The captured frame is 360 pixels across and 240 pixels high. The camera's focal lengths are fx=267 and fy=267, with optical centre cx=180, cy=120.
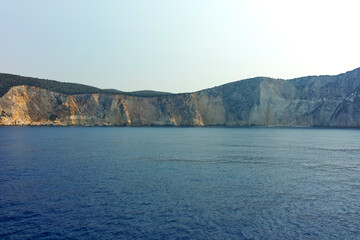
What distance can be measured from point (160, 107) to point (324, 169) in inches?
5425

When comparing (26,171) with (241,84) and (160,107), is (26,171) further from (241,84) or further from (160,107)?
(241,84)

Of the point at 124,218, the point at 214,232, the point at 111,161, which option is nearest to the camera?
the point at 214,232

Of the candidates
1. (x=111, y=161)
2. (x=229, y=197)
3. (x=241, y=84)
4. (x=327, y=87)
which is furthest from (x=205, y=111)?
(x=229, y=197)

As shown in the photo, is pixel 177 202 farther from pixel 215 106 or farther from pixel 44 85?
pixel 215 106

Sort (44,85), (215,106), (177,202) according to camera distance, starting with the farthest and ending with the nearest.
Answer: (215,106) → (44,85) → (177,202)

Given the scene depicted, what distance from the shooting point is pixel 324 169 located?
31656mm

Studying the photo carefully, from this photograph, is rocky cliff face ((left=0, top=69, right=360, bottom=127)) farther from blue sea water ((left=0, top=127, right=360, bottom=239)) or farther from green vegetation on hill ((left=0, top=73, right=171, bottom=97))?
blue sea water ((left=0, top=127, right=360, bottom=239))

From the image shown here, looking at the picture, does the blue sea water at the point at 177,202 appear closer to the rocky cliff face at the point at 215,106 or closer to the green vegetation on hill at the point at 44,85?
the rocky cliff face at the point at 215,106

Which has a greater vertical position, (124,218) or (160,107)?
(160,107)

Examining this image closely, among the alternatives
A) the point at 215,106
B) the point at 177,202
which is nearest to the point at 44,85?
the point at 215,106

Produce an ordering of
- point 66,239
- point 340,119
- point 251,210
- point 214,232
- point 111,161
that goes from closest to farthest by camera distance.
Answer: point 66,239 → point 214,232 → point 251,210 → point 111,161 → point 340,119

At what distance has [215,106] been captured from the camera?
170250mm

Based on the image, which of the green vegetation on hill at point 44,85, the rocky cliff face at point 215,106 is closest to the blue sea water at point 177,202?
the rocky cliff face at point 215,106

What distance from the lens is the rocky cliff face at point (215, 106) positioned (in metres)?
131
